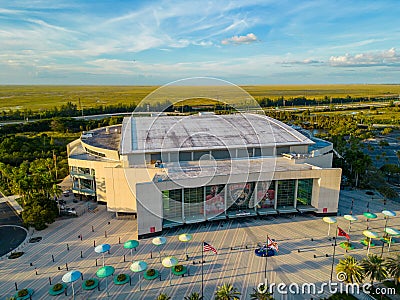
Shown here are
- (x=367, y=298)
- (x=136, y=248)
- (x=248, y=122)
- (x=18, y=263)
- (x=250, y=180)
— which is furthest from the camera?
(x=248, y=122)

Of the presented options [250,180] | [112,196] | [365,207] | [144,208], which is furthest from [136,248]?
[365,207]

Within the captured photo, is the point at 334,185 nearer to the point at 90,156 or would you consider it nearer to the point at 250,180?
the point at 250,180

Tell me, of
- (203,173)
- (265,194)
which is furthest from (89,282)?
(265,194)

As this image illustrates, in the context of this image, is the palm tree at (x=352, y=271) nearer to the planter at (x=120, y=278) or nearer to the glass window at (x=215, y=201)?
the glass window at (x=215, y=201)

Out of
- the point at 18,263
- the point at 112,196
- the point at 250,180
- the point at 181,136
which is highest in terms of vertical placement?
the point at 181,136

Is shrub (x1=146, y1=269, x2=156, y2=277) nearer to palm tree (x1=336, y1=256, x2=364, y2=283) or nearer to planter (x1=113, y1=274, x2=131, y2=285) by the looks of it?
planter (x1=113, y1=274, x2=131, y2=285)

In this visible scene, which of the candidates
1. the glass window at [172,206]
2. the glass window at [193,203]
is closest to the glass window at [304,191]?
the glass window at [193,203]
